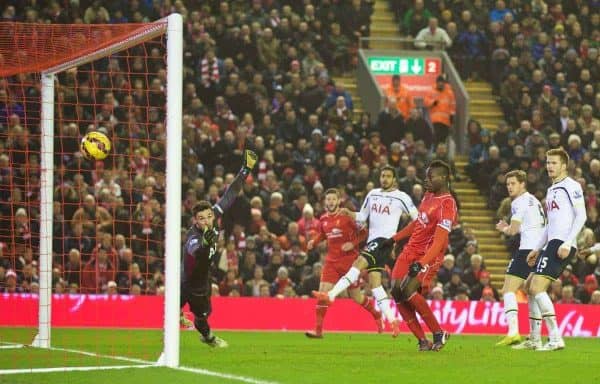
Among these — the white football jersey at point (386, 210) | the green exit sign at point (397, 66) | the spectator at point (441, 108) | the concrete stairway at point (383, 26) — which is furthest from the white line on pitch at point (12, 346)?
the concrete stairway at point (383, 26)

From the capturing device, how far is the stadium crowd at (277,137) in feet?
71.6

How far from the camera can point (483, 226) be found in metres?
27.5

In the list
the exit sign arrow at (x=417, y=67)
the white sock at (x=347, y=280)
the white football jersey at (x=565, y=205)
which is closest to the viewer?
the white football jersey at (x=565, y=205)

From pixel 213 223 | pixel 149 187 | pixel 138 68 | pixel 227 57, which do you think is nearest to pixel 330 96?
pixel 227 57

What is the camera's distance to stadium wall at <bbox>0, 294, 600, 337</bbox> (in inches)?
819

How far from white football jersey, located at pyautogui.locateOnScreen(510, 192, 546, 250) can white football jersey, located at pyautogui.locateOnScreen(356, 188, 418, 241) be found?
6.91 feet

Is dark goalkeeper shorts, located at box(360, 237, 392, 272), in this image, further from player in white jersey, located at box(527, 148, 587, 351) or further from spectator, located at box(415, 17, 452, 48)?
spectator, located at box(415, 17, 452, 48)

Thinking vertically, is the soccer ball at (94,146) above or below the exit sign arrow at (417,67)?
below

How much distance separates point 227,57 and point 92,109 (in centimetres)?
397

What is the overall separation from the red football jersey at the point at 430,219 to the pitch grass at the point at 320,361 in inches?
50.7

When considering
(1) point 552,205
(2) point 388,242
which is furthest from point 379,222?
(1) point 552,205

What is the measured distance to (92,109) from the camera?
24.9 m

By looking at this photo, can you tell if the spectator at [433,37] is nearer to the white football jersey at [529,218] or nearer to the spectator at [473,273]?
the spectator at [473,273]

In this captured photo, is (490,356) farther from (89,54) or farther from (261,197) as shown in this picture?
(261,197)
